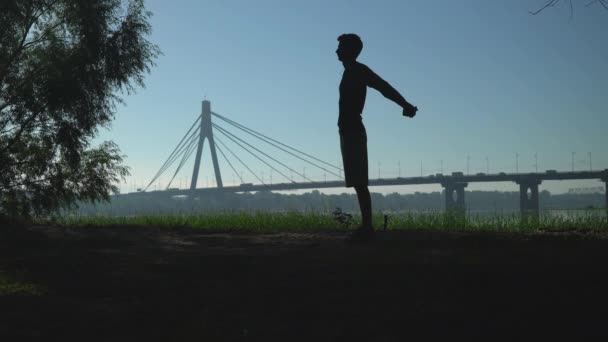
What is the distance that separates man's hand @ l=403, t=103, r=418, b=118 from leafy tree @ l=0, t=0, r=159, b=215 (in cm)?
831

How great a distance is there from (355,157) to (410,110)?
81 centimetres

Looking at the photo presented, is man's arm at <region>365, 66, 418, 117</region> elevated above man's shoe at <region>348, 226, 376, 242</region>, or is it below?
above

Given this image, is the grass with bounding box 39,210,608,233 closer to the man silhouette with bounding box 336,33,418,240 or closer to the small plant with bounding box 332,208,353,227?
the small plant with bounding box 332,208,353,227

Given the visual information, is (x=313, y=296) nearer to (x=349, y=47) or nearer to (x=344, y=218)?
(x=349, y=47)

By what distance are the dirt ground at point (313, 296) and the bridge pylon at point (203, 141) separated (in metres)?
49.8

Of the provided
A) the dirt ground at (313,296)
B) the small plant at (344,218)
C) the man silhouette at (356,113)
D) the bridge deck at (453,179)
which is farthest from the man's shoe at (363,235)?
the bridge deck at (453,179)

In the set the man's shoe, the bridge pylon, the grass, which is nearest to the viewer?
the man's shoe

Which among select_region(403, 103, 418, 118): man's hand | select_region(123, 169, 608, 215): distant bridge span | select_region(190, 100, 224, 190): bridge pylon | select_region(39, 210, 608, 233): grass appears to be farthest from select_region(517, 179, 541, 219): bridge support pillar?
select_region(403, 103, 418, 118): man's hand

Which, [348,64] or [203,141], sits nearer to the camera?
[348,64]

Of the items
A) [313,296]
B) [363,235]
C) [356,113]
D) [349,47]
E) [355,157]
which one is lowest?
[313,296]

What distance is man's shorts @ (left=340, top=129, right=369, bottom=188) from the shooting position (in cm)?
525

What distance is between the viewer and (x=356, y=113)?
548cm

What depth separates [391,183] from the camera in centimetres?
5909

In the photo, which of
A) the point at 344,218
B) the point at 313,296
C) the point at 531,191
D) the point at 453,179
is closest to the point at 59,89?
the point at 344,218
